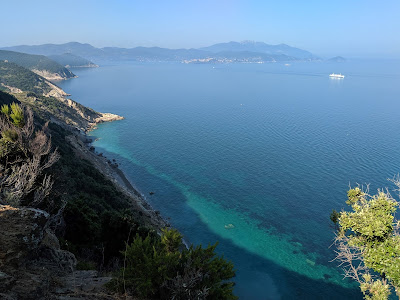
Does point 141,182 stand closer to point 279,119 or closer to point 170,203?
point 170,203

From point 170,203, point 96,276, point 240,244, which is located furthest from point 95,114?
point 96,276

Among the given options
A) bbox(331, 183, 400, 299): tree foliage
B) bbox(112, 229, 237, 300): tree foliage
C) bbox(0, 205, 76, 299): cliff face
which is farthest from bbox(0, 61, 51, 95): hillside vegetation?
bbox(331, 183, 400, 299): tree foliage

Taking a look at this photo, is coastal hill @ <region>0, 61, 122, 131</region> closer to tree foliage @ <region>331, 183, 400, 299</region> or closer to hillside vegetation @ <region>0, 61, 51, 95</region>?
hillside vegetation @ <region>0, 61, 51, 95</region>

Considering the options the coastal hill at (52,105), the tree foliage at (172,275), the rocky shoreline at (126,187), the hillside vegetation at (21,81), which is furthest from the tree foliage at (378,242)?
the hillside vegetation at (21,81)

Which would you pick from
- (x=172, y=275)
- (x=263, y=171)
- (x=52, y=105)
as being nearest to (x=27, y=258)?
(x=172, y=275)

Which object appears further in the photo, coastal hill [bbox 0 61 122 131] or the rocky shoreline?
coastal hill [bbox 0 61 122 131]

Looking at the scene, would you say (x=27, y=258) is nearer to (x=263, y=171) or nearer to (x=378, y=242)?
(x=378, y=242)
